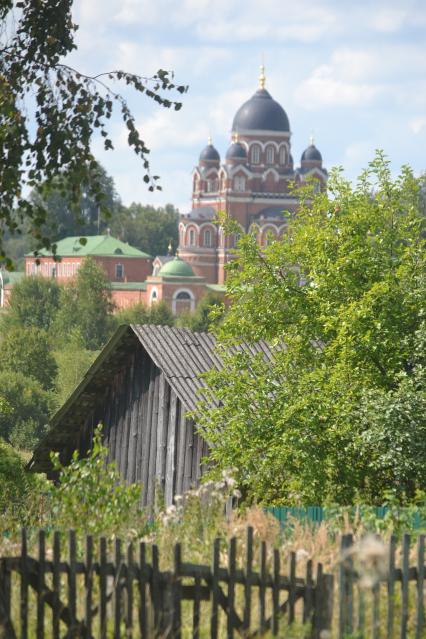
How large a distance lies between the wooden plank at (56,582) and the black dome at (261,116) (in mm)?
112611

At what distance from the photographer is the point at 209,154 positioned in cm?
12262

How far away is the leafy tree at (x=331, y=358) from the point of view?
1398cm

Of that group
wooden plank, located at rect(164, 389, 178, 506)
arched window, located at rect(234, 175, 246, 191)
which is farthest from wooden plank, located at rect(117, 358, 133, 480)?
arched window, located at rect(234, 175, 246, 191)

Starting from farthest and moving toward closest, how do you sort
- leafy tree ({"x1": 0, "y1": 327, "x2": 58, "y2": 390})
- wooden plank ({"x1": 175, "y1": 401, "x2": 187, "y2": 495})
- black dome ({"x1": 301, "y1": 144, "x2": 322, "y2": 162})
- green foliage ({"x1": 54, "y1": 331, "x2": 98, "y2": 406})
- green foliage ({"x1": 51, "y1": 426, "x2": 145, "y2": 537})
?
black dome ({"x1": 301, "y1": 144, "x2": 322, "y2": 162}) → leafy tree ({"x1": 0, "y1": 327, "x2": 58, "y2": 390}) → green foliage ({"x1": 54, "y1": 331, "x2": 98, "y2": 406}) → wooden plank ({"x1": 175, "y1": 401, "x2": 187, "y2": 495}) → green foliage ({"x1": 51, "y1": 426, "x2": 145, "y2": 537})

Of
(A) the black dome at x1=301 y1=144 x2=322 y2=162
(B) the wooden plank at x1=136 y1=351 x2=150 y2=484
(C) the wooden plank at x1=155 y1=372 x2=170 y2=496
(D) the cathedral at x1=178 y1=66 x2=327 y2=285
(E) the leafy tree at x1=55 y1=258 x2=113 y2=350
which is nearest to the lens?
(C) the wooden plank at x1=155 y1=372 x2=170 y2=496

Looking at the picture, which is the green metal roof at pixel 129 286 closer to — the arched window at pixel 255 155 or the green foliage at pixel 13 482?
the arched window at pixel 255 155

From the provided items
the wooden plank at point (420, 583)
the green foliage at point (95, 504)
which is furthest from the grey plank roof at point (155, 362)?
the wooden plank at point (420, 583)

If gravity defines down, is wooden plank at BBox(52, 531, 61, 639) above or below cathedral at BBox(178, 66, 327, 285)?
below

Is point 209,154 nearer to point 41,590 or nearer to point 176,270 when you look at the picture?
point 176,270

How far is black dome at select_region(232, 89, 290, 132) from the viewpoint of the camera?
117625 millimetres

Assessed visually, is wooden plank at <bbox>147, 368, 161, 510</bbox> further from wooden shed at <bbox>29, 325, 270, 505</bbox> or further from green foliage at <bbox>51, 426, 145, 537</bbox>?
green foliage at <bbox>51, 426, 145, 537</bbox>

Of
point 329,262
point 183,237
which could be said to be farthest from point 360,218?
point 183,237

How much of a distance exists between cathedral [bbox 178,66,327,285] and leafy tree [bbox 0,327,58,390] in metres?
59.1

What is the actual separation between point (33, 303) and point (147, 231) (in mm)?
60231
